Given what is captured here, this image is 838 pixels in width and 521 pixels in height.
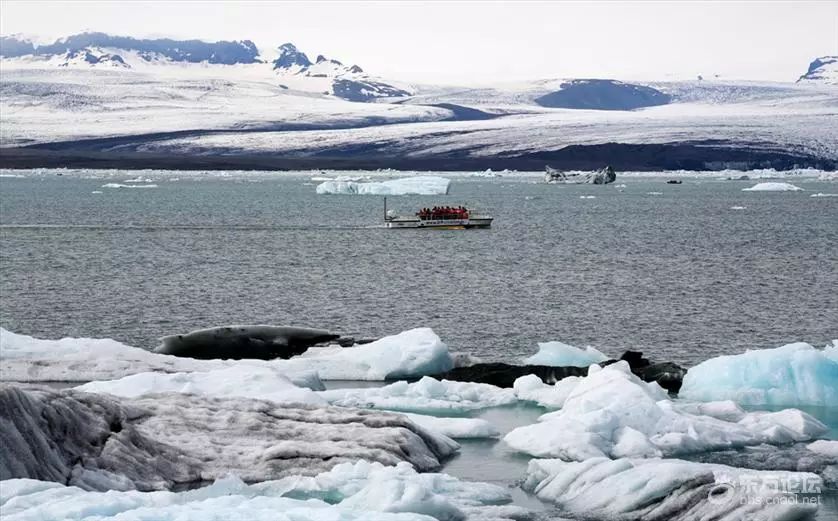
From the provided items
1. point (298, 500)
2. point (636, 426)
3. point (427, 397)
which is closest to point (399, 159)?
point (427, 397)

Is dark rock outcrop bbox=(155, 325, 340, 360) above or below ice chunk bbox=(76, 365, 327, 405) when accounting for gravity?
below

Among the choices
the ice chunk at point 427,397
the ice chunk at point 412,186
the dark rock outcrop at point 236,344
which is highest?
the ice chunk at point 427,397

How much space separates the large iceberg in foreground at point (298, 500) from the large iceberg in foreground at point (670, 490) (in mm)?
697

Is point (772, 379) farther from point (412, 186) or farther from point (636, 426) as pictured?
point (412, 186)

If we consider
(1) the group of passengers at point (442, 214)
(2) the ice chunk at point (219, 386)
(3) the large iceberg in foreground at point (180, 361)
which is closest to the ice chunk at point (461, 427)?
(2) the ice chunk at point (219, 386)

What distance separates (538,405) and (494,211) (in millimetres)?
70629

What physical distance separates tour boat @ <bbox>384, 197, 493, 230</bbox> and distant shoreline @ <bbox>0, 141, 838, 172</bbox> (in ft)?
312

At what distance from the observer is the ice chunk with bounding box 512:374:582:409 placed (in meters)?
18.4

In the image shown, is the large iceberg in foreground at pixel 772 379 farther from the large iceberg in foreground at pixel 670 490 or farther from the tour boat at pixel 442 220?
the tour boat at pixel 442 220

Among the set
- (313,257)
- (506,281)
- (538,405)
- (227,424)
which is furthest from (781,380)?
(313,257)

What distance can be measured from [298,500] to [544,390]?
7.09m

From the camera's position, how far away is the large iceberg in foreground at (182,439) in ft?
43.1

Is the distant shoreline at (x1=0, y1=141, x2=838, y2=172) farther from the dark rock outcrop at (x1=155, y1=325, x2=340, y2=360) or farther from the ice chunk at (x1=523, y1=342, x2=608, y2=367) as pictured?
the ice chunk at (x1=523, y1=342, x2=608, y2=367)

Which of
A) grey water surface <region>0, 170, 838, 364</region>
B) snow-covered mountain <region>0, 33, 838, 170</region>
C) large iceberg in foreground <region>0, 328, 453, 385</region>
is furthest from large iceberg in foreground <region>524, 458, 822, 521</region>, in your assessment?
snow-covered mountain <region>0, 33, 838, 170</region>
